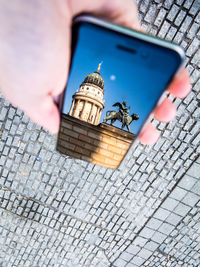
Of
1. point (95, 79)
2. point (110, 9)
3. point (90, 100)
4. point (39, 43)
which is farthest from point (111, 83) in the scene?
point (39, 43)

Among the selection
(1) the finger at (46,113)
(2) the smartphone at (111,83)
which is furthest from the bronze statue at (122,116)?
(1) the finger at (46,113)

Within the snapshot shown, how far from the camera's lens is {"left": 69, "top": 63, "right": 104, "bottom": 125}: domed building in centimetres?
185

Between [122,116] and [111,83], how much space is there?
29cm

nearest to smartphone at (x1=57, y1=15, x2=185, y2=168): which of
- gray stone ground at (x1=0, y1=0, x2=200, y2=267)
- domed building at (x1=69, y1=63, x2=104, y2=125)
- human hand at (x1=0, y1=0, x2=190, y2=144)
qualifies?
domed building at (x1=69, y1=63, x2=104, y2=125)

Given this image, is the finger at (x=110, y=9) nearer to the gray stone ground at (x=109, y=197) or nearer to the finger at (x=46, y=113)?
the finger at (x=46, y=113)

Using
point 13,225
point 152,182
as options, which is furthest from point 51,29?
point 13,225

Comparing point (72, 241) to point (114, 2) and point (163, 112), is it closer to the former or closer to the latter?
point (163, 112)

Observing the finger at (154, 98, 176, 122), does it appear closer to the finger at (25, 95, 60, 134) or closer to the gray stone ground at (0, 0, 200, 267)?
the finger at (25, 95, 60, 134)

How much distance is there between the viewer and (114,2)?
5.23 feet

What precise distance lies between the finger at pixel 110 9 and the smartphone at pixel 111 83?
0.37 ft

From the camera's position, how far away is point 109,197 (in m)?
3.98

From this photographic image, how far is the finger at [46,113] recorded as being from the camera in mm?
1778

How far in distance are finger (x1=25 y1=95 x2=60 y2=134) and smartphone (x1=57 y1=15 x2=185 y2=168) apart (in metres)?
0.12

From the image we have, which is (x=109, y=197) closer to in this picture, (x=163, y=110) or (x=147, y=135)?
(x=147, y=135)
